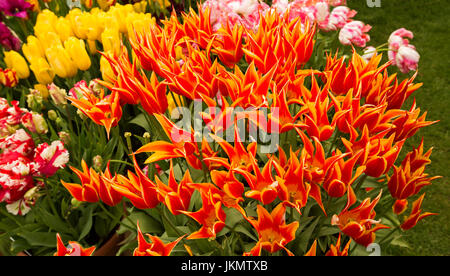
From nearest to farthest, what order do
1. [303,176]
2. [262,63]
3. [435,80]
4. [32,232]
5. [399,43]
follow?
[303,176]
[262,63]
[32,232]
[399,43]
[435,80]

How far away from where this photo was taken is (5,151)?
1055mm

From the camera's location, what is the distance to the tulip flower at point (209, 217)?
0.76 metres

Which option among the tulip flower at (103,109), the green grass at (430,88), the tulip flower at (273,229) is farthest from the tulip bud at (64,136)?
the green grass at (430,88)

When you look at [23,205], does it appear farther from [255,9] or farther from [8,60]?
[255,9]

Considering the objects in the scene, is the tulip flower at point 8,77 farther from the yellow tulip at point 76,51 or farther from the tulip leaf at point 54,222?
the tulip leaf at point 54,222

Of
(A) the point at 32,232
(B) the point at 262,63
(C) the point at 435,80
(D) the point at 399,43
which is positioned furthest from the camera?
(C) the point at 435,80

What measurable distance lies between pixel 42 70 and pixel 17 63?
7.2 inches

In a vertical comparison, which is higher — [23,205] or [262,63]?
[262,63]

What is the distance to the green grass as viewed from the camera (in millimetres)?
2293

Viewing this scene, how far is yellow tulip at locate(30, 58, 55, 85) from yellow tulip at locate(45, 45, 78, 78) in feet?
0.08

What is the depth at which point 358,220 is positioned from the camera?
2.68 ft

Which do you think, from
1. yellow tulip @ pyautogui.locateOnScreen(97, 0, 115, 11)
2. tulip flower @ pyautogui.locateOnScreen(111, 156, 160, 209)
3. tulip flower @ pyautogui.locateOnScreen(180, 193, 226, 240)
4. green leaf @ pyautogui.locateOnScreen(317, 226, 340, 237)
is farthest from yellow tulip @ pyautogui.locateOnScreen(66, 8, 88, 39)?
green leaf @ pyautogui.locateOnScreen(317, 226, 340, 237)

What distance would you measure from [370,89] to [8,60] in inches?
53.2
